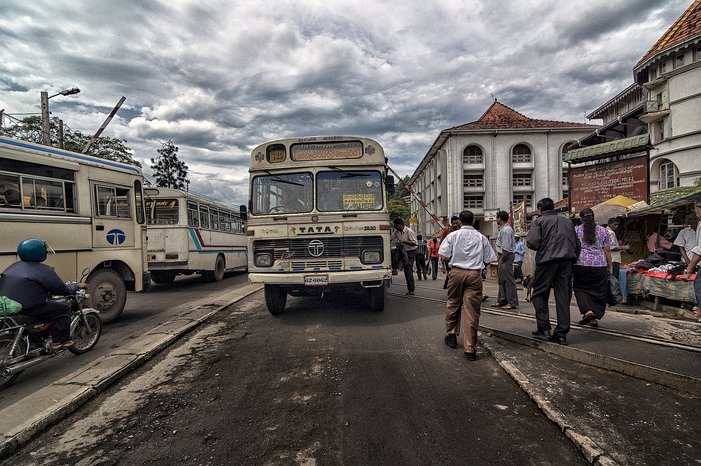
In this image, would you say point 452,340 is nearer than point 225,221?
Yes

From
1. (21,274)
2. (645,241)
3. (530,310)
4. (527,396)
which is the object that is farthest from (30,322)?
(645,241)

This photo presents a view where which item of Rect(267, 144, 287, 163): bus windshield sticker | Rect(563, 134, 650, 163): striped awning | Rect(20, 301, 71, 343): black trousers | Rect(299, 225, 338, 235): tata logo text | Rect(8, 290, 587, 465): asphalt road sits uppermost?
Rect(563, 134, 650, 163): striped awning

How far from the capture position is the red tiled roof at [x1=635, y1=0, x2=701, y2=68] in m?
17.5

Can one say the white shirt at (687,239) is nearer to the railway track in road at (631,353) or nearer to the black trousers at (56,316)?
the railway track in road at (631,353)

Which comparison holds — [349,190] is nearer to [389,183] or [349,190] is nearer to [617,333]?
[389,183]

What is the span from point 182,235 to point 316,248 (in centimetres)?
769

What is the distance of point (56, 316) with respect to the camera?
16.4 feet

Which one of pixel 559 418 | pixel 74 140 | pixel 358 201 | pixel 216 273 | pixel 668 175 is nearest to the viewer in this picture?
pixel 559 418

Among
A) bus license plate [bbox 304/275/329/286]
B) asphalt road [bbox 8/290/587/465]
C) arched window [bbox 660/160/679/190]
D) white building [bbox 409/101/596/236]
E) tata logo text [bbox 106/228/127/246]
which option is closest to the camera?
asphalt road [bbox 8/290/587/465]

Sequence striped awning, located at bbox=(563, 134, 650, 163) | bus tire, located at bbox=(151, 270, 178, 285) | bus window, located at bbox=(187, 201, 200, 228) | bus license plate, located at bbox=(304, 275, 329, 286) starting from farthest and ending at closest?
bus tire, located at bbox=(151, 270, 178, 285)
bus window, located at bbox=(187, 201, 200, 228)
striped awning, located at bbox=(563, 134, 650, 163)
bus license plate, located at bbox=(304, 275, 329, 286)

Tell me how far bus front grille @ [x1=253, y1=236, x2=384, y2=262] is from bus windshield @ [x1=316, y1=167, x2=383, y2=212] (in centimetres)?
62

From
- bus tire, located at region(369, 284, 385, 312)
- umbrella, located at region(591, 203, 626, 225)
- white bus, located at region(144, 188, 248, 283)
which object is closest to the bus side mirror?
bus tire, located at region(369, 284, 385, 312)

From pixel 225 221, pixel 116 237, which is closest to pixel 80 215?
pixel 116 237

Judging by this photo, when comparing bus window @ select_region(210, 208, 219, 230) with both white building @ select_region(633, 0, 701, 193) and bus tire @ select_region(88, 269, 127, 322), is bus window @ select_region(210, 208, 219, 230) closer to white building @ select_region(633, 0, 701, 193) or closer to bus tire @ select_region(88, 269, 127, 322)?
bus tire @ select_region(88, 269, 127, 322)
